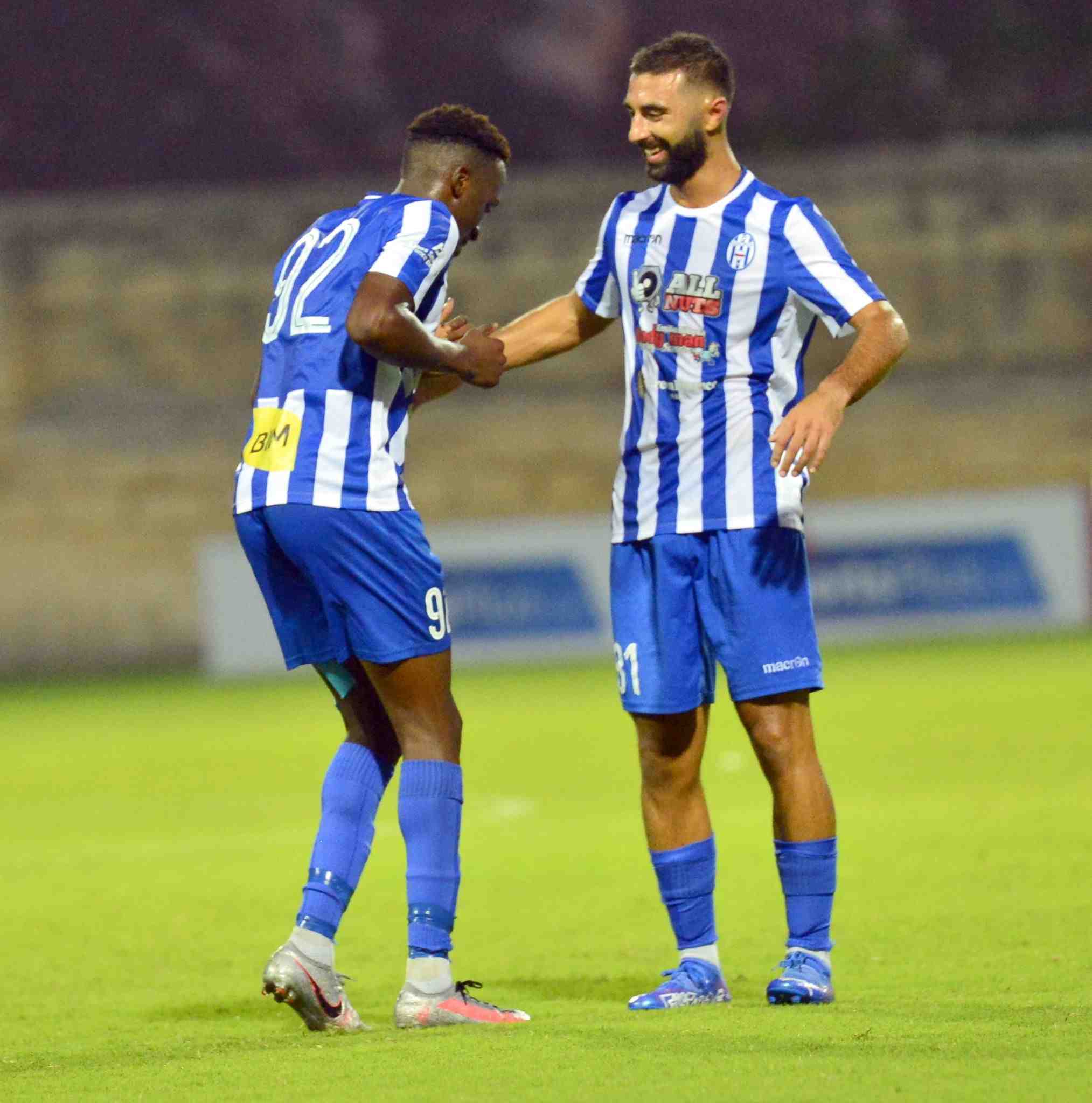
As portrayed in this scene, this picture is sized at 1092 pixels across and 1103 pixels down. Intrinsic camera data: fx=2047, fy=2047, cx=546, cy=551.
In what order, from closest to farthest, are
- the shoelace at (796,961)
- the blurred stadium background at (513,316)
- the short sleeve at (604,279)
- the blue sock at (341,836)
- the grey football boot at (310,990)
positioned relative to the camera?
the grey football boot at (310,990) < the blue sock at (341,836) < the shoelace at (796,961) < the short sleeve at (604,279) < the blurred stadium background at (513,316)

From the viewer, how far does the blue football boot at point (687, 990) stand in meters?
4.28

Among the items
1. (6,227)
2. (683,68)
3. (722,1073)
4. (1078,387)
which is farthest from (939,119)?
(722,1073)

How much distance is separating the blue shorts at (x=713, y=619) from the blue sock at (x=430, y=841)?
499mm

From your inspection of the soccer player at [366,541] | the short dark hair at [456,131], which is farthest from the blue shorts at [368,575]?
the short dark hair at [456,131]

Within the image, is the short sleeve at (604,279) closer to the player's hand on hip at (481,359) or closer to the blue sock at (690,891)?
the player's hand on hip at (481,359)

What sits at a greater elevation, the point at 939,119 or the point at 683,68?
the point at 939,119

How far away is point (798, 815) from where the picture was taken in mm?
4406

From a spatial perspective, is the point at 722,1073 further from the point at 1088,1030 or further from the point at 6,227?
the point at 6,227

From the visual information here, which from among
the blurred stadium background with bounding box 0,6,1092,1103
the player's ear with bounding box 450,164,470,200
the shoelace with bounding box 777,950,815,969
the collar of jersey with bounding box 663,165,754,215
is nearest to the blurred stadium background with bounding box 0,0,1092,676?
the blurred stadium background with bounding box 0,6,1092,1103

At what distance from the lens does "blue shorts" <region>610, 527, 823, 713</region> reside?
4.36 metres

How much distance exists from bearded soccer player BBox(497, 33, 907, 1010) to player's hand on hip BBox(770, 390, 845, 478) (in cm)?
9

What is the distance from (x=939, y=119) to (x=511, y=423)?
679 cm

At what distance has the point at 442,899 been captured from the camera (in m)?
4.16

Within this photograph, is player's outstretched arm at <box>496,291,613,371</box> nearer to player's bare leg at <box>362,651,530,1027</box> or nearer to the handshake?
the handshake
